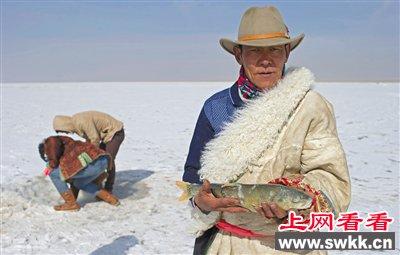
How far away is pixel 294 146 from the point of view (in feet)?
5.49

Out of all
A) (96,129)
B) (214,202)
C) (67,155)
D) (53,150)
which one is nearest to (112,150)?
(96,129)

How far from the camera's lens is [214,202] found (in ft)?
5.60

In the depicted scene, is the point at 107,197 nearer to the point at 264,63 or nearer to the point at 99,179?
the point at 99,179

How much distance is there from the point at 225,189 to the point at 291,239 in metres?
0.35

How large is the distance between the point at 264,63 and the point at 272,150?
0.38 meters

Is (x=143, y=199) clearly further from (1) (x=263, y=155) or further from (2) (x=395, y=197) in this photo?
(1) (x=263, y=155)

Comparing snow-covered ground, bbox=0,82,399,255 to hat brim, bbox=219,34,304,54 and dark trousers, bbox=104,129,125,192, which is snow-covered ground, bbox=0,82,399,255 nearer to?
dark trousers, bbox=104,129,125,192

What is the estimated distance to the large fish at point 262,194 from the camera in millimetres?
1550

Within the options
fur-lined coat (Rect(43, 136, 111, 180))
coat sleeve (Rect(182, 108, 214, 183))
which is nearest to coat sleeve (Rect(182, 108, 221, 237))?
coat sleeve (Rect(182, 108, 214, 183))

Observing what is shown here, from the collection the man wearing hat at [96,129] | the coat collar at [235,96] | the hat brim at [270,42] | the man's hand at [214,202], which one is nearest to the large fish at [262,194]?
the man's hand at [214,202]

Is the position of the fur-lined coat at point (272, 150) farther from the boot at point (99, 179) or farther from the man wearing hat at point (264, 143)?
the boot at point (99, 179)

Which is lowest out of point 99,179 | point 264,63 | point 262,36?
point 99,179

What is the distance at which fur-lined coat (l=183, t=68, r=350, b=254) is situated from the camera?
164cm

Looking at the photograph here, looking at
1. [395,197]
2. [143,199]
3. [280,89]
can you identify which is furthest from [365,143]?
[280,89]
